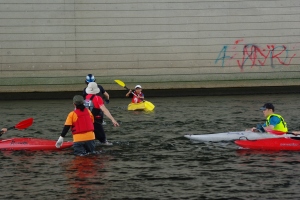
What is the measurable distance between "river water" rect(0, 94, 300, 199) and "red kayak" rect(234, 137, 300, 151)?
0.94 ft

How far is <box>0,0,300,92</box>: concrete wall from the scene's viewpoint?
32.3m

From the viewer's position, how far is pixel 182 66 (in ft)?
109

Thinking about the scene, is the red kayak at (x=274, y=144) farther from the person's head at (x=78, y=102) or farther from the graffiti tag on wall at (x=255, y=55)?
the graffiti tag on wall at (x=255, y=55)

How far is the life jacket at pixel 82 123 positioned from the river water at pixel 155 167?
0.65m

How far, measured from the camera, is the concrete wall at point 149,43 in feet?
106

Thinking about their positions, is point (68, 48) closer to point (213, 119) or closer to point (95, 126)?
point (213, 119)

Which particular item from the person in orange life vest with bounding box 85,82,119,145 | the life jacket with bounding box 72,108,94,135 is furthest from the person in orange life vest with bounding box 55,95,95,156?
the person in orange life vest with bounding box 85,82,119,145

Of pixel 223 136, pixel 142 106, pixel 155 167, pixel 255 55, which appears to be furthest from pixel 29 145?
pixel 255 55

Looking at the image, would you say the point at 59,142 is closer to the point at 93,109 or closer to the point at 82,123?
the point at 82,123

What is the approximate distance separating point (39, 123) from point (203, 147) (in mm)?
6844

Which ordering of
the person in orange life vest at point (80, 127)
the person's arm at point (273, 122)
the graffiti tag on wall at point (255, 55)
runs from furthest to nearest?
the graffiti tag on wall at point (255, 55), the person's arm at point (273, 122), the person in orange life vest at point (80, 127)

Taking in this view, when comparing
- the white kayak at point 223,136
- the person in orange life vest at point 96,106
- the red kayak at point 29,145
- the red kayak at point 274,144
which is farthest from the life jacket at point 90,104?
the red kayak at point 274,144

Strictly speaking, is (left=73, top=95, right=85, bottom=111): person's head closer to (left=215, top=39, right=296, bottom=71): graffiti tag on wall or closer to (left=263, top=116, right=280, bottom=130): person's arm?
(left=263, top=116, right=280, bottom=130): person's arm

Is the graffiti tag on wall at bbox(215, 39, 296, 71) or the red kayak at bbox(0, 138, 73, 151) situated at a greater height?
the graffiti tag on wall at bbox(215, 39, 296, 71)
